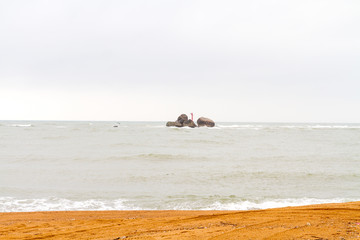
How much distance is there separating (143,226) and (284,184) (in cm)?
814

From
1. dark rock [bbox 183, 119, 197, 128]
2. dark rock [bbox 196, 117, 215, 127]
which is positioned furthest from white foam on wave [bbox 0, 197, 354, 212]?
dark rock [bbox 196, 117, 215, 127]

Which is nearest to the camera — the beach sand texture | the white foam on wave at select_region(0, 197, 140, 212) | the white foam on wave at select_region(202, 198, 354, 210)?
the beach sand texture

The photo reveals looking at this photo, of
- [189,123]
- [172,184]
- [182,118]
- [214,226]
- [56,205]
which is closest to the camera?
[214,226]

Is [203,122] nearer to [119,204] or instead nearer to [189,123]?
[189,123]

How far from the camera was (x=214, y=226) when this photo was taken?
18.1 feet

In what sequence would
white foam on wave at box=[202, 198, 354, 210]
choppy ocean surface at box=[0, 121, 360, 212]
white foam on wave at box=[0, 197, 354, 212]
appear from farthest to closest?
choppy ocean surface at box=[0, 121, 360, 212] < white foam on wave at box=[202, 198, 354, 210] < white foam on wave at box=[0, 197, 354, 212]

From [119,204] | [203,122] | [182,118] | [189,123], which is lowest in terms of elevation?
[119,204]

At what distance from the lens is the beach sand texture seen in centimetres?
484

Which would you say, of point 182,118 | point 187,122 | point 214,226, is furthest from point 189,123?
point 214,226

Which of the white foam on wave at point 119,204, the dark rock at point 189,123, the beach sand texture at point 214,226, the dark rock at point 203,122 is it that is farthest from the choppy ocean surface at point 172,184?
the dark rock at point 203,122

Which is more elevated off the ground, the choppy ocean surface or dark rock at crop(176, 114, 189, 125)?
dark rock at crop(176, 114, 189, 125)

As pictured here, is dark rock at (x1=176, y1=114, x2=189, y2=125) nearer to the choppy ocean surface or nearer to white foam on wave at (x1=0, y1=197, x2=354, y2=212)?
the choppy ocean surface

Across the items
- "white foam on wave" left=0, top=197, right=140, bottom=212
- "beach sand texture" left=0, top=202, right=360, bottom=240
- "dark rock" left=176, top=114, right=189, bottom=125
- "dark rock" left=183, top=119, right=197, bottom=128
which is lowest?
"white foam on wave" left=0, top=197, right=140, bottom=212

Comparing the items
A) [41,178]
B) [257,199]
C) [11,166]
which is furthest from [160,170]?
[11,166]
